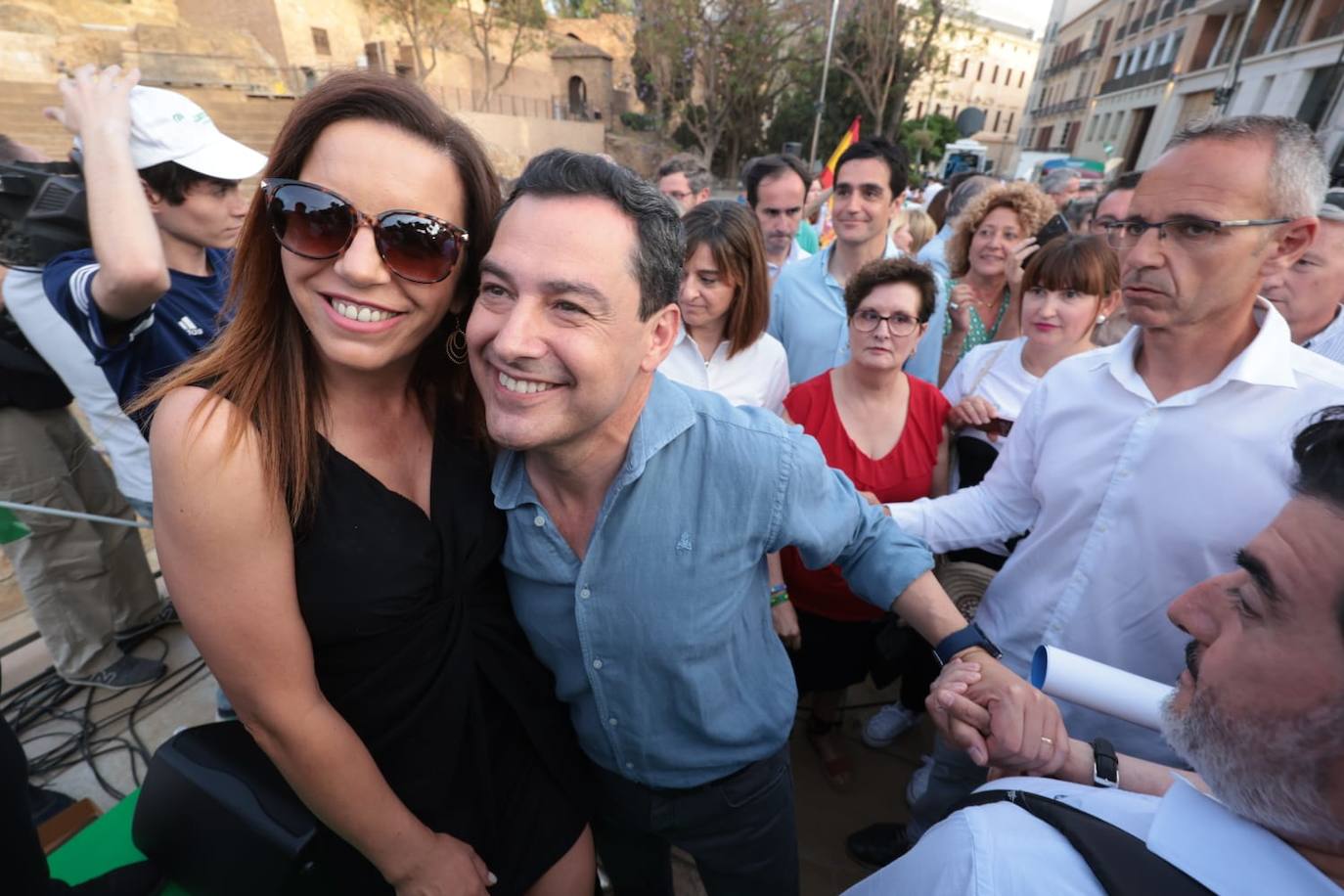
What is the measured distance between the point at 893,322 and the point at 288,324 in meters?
2.26

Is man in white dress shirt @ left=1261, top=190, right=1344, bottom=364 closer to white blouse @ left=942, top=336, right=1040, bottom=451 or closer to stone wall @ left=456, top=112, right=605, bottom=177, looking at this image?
white blouse @ left=942, top=336, right=1040, bottom=451

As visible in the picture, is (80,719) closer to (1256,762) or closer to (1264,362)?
(1256,762)

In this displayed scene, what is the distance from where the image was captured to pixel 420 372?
1552 mm

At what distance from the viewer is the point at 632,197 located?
1.33 metres

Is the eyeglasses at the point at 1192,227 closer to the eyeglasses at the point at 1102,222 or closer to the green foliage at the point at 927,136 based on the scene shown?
the eyeglasses at the point at 1102,222

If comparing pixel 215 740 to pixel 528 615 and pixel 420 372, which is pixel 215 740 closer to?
pixel 528 615

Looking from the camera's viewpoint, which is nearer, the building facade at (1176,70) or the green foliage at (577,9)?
the building facade at (1176,70)

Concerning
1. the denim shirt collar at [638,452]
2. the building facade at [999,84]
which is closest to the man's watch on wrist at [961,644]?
the denim shirt collar at [638,452]

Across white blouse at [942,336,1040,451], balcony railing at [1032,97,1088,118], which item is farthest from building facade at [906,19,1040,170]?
white blouse at [942,336,1040,451]

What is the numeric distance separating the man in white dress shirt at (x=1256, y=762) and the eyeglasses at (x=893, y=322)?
1.66 meters

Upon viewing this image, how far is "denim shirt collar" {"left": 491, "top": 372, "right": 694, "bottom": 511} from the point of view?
1.42 m

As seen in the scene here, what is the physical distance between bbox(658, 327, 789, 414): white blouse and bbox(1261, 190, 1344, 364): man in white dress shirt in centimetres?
228

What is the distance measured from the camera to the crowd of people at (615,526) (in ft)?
3.12

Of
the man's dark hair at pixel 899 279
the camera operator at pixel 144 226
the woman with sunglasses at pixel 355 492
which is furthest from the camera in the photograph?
the man's dark hair at pixel 899 279
